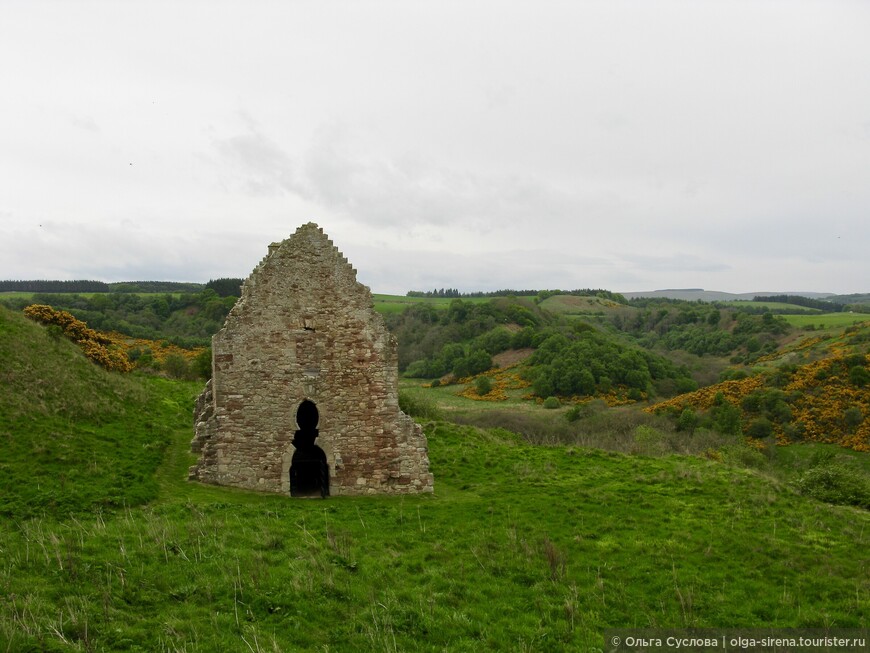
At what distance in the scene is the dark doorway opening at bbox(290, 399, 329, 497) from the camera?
17.7 m

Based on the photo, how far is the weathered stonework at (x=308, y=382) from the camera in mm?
15656

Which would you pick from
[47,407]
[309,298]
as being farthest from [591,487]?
[47,407]

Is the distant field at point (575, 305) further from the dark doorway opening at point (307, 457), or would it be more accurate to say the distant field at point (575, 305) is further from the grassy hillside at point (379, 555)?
the grassy hillside at point (379, 555)

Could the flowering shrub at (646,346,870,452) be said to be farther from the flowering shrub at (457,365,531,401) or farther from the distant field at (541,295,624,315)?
the distant field at (541,295,624,315)

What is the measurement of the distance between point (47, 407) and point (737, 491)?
2026 centimetres

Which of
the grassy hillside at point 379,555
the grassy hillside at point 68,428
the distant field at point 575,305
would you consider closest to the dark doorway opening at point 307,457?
the grassy hillside at point 379,555

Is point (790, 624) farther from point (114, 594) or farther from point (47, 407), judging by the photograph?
point (47, 407)

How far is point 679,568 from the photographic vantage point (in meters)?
11.4

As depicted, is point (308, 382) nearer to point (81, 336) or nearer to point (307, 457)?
point (307, 457)

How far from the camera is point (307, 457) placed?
61.2 feet

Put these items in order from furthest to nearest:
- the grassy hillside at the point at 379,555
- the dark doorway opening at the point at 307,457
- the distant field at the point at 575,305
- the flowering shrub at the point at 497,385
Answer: the distant field at the point at 575,305 < the flowering shrub at the point at 497,385 < the dark doorway opening at the point at 307,457 < the grassy hillside at the point at 379,555

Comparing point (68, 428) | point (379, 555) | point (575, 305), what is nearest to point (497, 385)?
point (68, 428)

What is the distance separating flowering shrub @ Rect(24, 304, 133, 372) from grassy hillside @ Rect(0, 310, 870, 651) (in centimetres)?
702

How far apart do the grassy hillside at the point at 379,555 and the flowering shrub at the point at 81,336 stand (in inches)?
276
